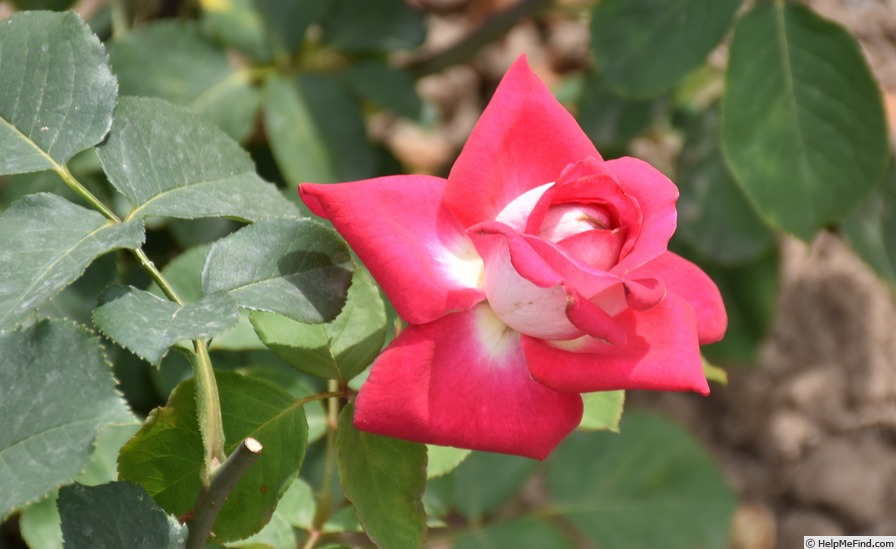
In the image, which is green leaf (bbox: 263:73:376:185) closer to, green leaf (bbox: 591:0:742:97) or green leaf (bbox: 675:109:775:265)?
green leaf (bbox: 591:0:742:97)

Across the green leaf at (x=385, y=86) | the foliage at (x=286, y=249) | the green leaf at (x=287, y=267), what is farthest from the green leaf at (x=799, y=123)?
the green leaf at (x=287, y=267)

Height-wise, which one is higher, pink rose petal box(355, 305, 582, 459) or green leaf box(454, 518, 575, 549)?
pink rose petal box(355, 305, 582, 459)

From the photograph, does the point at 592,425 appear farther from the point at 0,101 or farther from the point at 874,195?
the point at 874,195

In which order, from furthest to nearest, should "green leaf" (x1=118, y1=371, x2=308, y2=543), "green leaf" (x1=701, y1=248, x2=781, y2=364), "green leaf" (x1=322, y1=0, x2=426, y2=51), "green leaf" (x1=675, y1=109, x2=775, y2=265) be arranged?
"green leaf" (x1=701, y1=248, x2=781, y2=364)
"green leaf" (x1=675, y1=109, x2=775, y2=265)
"green leaf" (x1=322, y1=0, x2=426, y2=51)
"green leaf" (x1=118, y1=371, x2=308, y2=543)

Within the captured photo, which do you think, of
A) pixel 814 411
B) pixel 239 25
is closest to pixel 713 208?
pixel 814 411

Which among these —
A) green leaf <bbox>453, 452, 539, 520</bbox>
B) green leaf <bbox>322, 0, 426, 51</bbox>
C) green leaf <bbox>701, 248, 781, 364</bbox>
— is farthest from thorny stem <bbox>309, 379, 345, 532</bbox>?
green leaf <bbox>701, 248, 781, 364</bbox>

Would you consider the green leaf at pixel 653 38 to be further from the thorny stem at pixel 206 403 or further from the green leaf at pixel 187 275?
the thorny stem at pixel 206 403
